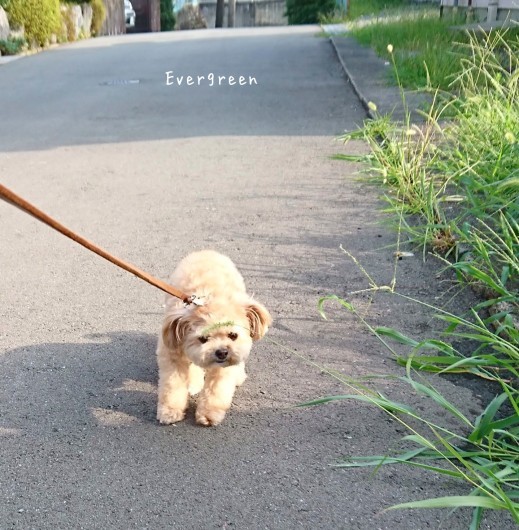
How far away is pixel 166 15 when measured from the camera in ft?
132

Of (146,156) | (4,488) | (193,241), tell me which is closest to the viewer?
(4,488)

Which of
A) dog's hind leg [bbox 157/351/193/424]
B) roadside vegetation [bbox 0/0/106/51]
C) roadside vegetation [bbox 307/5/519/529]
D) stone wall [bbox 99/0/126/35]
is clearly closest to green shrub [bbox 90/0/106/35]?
stone wall [bbox 99/0/126/35]

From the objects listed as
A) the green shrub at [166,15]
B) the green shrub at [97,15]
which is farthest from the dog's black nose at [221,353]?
the green shrub at [166,15]

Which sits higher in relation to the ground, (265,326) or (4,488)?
(265,326)

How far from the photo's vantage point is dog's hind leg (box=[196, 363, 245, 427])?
Answer: 321 centimetres

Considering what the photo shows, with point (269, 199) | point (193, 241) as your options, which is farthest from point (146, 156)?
point (193, 241)

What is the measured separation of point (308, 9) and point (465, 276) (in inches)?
1260

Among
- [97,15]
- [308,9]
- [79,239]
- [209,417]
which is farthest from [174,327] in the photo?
[308,9]

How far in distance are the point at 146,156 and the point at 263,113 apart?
2.88m

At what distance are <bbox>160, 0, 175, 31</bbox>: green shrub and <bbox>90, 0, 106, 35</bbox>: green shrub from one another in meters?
13.6

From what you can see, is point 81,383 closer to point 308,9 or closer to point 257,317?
point 257,317

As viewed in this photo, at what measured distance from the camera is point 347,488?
2758mm

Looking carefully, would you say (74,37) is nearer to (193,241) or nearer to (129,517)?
(193,241)

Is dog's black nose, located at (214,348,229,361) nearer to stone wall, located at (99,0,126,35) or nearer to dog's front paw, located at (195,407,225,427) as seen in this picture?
dog's front paw, located at (195,407,225,427)
